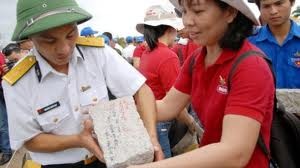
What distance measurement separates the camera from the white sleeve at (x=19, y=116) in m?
1.91

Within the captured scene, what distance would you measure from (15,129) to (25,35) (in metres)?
0.49

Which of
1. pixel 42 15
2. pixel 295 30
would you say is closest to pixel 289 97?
pixel 295 30

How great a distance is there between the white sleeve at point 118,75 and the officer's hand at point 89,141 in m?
0.29

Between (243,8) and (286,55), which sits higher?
(243,8)

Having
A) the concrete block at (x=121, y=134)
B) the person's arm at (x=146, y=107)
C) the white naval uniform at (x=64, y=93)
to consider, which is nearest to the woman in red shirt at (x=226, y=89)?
the concrete block at (x=121, y=134)

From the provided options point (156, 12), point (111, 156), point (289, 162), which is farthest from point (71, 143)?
point (156, 12)

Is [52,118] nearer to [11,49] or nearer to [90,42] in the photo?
[90,42]

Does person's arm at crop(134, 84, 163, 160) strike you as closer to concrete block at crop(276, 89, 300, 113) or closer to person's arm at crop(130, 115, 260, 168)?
person's arm at crop(130, 115, 260, 168)

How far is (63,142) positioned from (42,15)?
630mm

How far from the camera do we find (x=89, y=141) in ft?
6.06

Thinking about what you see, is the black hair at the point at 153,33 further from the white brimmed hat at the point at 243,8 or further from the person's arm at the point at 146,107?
the white brimmed hat at the point at 243,8


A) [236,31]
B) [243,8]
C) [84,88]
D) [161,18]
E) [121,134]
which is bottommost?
[161,18]

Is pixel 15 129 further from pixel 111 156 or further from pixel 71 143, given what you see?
pixel 111 156

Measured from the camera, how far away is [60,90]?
198 centimetres
